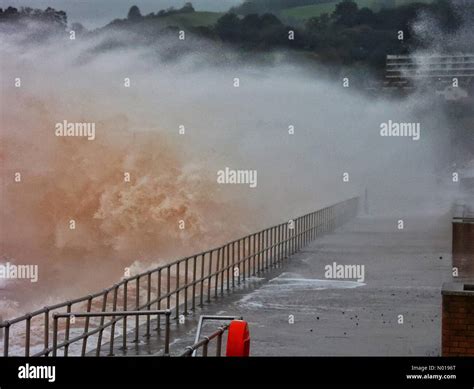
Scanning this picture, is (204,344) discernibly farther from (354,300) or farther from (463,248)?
(463,248)

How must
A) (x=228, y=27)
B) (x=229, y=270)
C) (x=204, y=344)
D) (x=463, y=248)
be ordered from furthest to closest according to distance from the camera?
(x=229, y=270) < (x=463, y=248) < (x=228, y=27) < (x=204, y=344)

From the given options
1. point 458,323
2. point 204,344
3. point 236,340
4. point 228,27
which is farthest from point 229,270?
point 204,344

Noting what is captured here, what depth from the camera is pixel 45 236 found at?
39.2 feet

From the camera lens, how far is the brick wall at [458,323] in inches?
321

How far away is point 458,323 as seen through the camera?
26.8ft

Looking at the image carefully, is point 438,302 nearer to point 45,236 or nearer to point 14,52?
point 45,236

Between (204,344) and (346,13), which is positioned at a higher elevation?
(346,13)

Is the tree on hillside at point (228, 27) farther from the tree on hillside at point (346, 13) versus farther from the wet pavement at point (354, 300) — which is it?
the wet pavement at point (354, 300)

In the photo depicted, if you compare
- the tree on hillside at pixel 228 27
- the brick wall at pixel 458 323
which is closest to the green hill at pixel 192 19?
the tree on hillside at pixel 228 27

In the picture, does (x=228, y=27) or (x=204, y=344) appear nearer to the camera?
(x=204, y=344)

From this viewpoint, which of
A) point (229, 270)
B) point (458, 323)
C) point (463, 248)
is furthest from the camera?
point (229, 270)

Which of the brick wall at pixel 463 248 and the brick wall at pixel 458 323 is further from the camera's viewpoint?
the brick wall at pixel 463 248

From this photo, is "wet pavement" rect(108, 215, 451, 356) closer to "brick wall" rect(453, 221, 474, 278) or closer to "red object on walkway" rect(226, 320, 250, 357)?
"brick wall" rect(453, 221, 474, 278)
